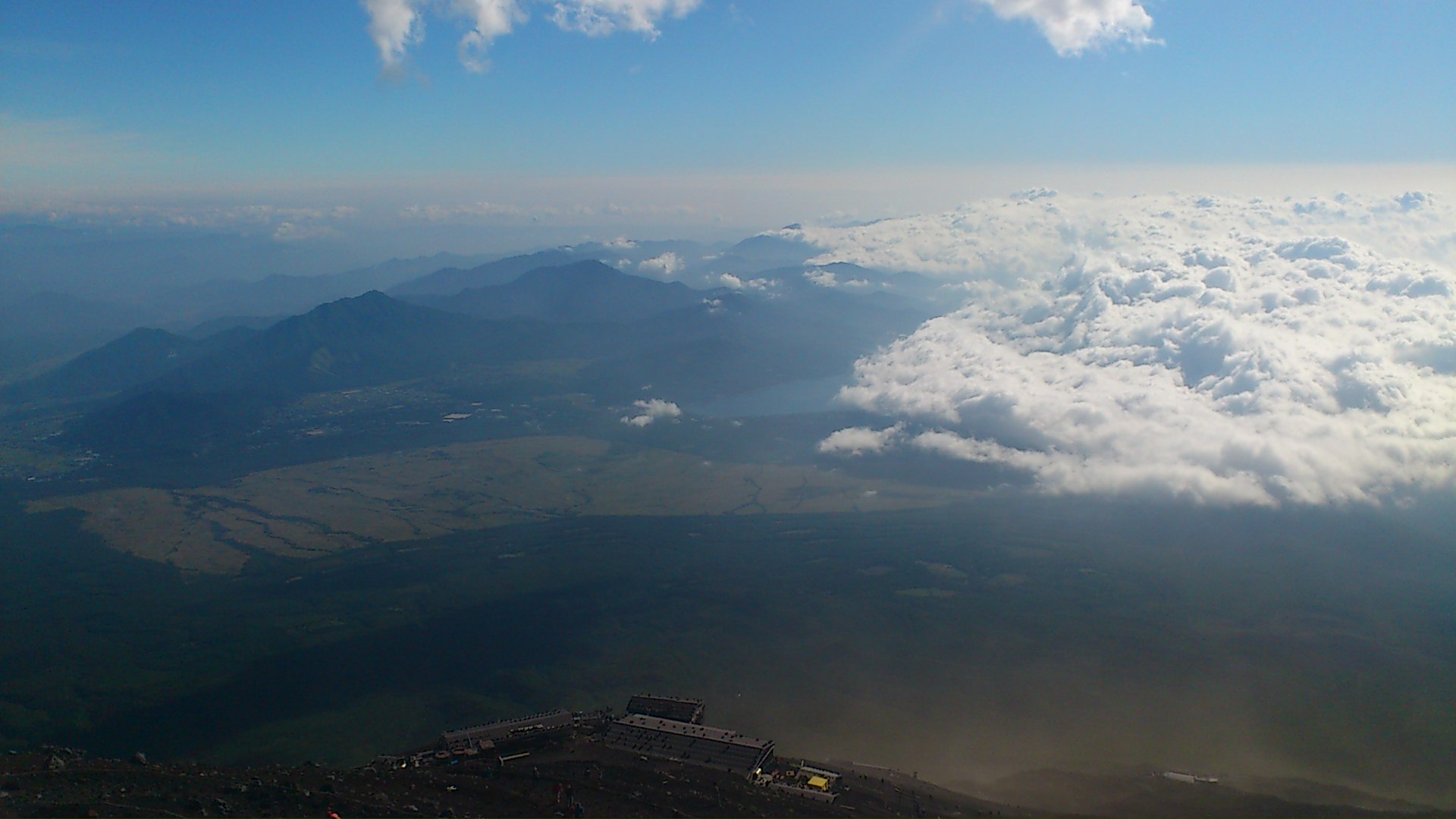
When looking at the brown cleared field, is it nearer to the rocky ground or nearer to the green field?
the green field

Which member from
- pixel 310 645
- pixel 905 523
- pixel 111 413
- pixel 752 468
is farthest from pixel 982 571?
pixel 111 413

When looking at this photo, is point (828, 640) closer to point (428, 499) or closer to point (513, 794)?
point (513, 794)

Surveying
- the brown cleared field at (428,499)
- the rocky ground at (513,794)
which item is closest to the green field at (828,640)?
the rocky ground at (513,794)

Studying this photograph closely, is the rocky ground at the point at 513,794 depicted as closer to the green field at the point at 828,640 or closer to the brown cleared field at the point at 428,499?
the green field at the point at 828,640

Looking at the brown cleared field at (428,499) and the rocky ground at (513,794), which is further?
the brown cleared field at (428,499)

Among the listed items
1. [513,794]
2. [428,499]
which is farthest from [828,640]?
[428,499]

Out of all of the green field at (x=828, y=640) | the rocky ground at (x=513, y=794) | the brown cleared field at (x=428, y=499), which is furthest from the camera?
the brown cleared field at (x=428, y=499)

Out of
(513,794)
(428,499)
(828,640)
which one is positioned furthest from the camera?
(428,499)

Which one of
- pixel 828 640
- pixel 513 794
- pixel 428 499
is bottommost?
pixel 513 794

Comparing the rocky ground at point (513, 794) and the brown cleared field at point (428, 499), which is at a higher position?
the brown cleared field at point (428, 499)
